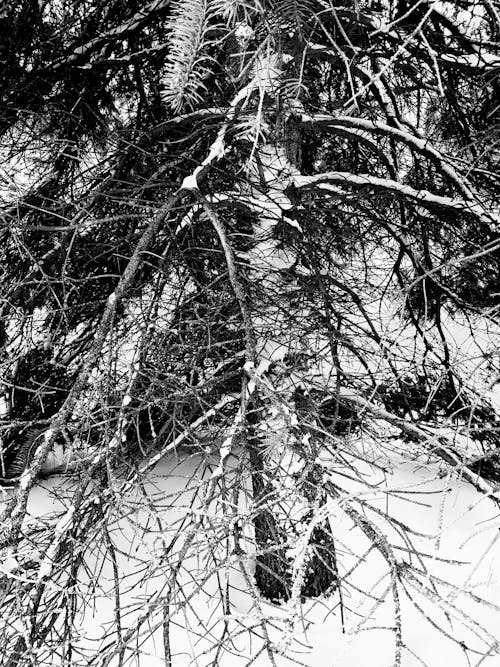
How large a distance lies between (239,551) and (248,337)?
69cm

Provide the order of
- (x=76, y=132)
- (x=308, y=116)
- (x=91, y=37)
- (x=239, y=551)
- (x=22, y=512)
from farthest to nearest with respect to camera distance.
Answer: (x=76, y=132) → (x=91, y=37) → (x=308, y=116) → (x=22, y=512) → (x=239, y=551)

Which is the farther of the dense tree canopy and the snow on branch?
the snow on branch

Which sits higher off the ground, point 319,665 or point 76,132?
point 76,132

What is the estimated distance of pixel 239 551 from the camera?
183 cm

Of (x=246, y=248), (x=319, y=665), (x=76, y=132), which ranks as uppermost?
(x=76, y=132)

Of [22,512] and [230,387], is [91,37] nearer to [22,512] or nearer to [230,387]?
[230,387]

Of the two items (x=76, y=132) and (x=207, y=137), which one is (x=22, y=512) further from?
(x=76, y=132)

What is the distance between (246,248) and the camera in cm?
353

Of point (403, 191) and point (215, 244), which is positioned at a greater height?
point (403, 191)

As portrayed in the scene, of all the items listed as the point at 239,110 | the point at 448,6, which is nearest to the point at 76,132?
A: the point at 239,110

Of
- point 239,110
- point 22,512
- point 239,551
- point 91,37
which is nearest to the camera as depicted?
point 239,551

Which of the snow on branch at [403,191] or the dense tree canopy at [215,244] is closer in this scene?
the dense tree canopy at [215,244]

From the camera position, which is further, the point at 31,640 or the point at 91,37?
the point at 91,37

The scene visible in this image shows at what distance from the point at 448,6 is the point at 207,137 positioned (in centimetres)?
241
